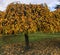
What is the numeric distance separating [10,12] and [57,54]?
264 centimetres

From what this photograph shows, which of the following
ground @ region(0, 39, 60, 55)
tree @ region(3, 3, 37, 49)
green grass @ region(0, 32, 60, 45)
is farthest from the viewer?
green grass @ region(0, 32, 60, 45)

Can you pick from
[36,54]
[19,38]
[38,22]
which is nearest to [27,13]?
[38,22]

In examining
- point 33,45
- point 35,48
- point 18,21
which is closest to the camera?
point 18,21

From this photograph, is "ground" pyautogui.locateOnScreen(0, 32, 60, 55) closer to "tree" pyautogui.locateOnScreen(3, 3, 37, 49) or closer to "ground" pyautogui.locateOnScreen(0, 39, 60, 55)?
"ground" pyautogui.locateOnScreen(0, 39, 60, 55)

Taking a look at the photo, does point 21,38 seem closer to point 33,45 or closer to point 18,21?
point 33,45

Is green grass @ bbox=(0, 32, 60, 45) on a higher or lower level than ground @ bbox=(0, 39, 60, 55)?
higher

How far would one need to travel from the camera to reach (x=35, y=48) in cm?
1240

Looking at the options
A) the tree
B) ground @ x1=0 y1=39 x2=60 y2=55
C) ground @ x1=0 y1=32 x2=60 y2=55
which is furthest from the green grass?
the tree

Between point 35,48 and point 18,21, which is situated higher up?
point 18,21

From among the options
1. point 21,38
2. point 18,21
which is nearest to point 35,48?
point 18,21

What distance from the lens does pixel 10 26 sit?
37.3 feet

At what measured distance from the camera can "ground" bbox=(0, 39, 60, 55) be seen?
1196cm

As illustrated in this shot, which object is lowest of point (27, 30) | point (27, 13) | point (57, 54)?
point (57, 54)

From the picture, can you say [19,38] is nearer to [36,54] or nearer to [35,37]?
[35,37]
